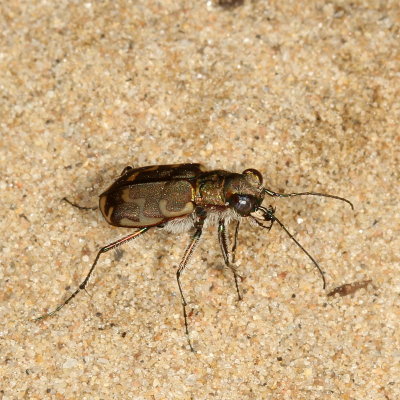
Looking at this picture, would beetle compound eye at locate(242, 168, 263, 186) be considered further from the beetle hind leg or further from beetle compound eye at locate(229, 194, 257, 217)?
the beetle hind leg

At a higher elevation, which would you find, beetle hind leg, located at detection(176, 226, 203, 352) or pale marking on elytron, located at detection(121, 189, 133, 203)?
pale marking on elytron, located at detection(121, 189, 133, 203)

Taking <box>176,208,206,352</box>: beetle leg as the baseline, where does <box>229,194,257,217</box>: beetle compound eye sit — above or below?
above

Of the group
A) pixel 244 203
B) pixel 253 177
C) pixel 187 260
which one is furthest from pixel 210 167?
pixel 187 260

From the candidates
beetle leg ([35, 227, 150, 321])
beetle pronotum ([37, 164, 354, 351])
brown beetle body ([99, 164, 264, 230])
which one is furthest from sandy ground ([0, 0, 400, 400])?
brown beetle body ([99, 164, 264, 230])

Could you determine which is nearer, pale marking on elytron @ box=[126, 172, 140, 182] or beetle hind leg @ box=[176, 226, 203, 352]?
beetle hind leg @ box=[176, 226, 203, 352]

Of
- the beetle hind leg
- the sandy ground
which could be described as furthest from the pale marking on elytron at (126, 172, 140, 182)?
the beetle hind leg

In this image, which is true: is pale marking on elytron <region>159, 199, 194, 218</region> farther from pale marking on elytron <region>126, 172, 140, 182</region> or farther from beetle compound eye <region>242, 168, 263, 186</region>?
beetle compound eye <region>242, 168, 263, 186</region>

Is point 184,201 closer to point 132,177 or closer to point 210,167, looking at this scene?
point 132,177
